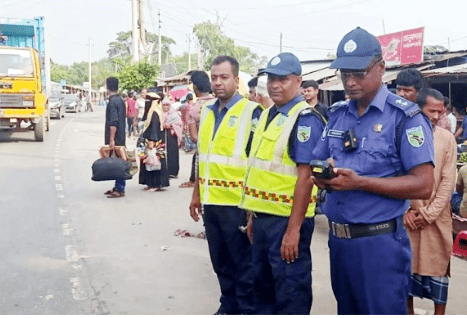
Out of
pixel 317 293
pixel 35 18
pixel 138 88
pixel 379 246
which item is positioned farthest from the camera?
pixel 138 88

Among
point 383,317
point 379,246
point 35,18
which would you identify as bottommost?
point 383,317

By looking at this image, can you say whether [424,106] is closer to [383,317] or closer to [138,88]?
[383,317]

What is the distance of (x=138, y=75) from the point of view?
24.2 metres

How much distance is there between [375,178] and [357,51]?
593 millimetres

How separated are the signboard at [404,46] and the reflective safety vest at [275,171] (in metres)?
15.9

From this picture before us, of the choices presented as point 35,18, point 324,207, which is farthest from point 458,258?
point 35,18

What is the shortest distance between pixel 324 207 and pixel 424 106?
4.75 feet

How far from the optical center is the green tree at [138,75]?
79.6ft

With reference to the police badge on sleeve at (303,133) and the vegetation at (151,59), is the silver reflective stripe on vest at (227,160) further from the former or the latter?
the vegetation at (151,59)

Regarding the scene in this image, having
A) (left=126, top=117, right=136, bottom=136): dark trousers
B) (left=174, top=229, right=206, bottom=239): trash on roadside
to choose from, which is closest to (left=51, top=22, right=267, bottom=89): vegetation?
(left=126, top=117, right=136, bottom=136): dark trousers

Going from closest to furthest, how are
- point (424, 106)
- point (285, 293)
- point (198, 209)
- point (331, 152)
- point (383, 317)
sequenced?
point (383, 317), point (331, 152), point (285, 293), point (424, 106), point (198, 209)

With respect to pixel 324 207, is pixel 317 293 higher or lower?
lower

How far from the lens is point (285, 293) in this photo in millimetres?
3418

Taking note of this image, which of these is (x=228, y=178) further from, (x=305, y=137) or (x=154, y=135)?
(x=154, y=135)
